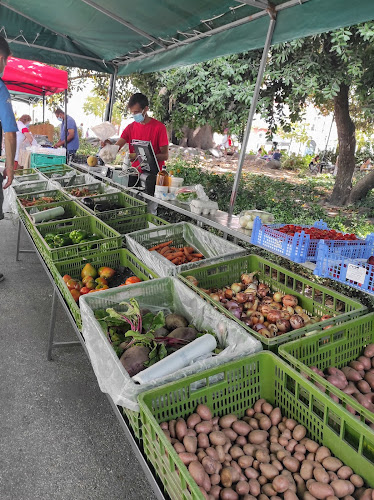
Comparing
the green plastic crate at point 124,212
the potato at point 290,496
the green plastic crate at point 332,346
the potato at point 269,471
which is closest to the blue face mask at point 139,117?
the green plastic crate at point 124,212

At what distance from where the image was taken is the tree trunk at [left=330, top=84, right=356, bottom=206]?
26.3 feet

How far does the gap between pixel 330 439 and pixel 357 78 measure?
6215mm

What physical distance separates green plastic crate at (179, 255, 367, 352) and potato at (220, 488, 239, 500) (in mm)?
715

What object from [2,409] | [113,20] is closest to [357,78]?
[113,20]

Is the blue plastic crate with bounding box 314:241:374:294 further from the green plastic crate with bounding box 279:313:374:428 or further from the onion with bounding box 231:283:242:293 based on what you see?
the onion with bounding box 231:283:242:293

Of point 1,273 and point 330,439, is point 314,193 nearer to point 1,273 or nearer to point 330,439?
point 1,273

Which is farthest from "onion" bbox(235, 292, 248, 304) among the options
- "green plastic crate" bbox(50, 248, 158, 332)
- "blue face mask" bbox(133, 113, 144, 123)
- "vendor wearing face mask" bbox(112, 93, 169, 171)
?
"blue face mask" bbox(133, 113, 144, 123)

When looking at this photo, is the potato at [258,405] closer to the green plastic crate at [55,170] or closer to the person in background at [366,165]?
the green plastic crate at [55,170]

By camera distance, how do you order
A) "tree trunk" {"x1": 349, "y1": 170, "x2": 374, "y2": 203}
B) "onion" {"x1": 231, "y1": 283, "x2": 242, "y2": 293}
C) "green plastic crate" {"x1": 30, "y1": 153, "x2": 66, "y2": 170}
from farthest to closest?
"tree trunk" {"x1": 349, "y1": 170, "x2": 374, "y2": 203} → "green plastic crate" {"x1": 30, "y1": 153, "x2": 66, "y2": 170} → "onion" {"x1": 231, "y1": 283, "x2": 242, "y2": 293}

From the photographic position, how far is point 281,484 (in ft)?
4.59

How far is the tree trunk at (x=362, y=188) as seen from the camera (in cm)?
898

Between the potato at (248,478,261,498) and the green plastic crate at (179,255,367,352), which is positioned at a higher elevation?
the green plastic crate at (179,255,367,352)

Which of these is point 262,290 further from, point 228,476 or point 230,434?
point 228,476

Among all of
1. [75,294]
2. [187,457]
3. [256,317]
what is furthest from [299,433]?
[75,294]
